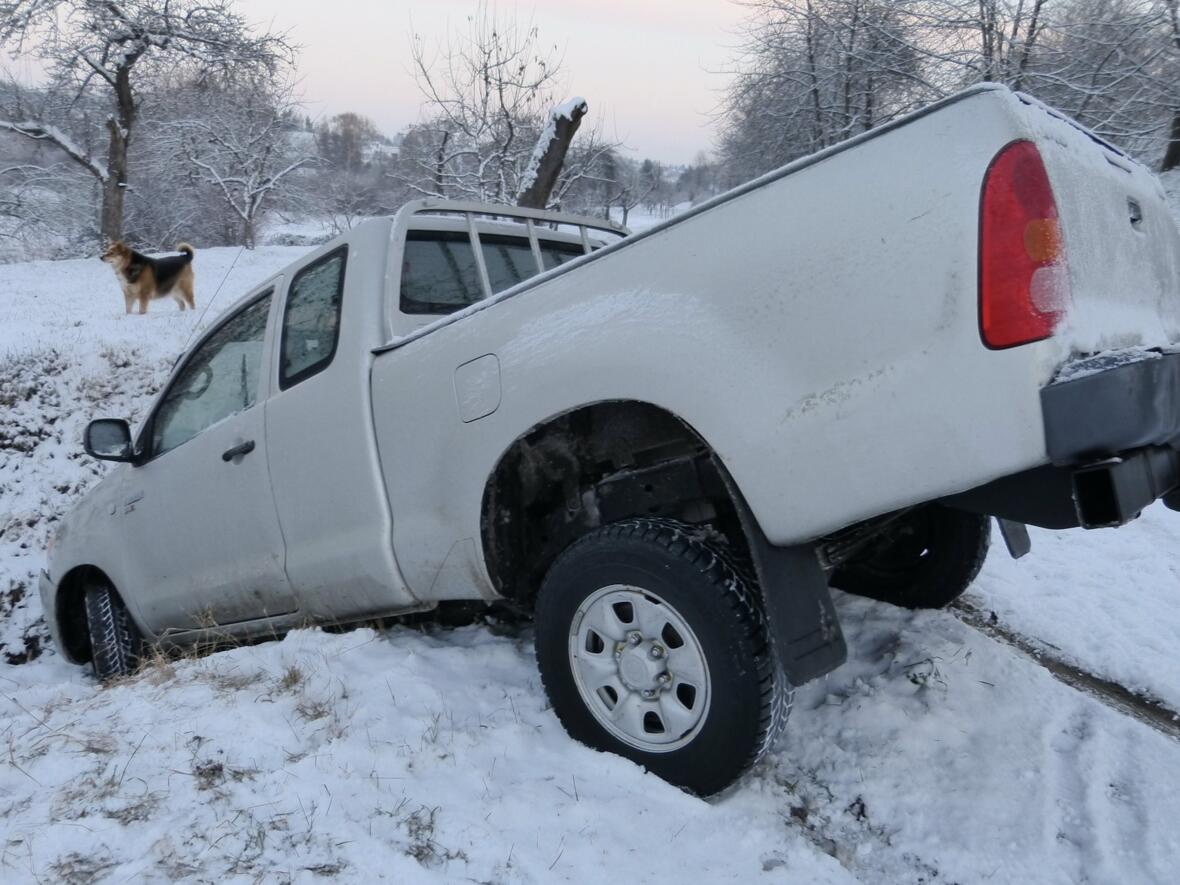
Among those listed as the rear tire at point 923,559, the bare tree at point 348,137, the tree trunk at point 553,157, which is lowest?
the rear tire at point 923,559

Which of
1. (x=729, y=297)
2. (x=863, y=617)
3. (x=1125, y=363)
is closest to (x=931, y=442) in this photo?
(x=1125, y=363)

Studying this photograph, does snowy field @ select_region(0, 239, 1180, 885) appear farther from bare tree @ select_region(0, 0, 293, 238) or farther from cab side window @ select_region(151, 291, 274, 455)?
bare tree @ select_region(0, 0, 293, 238)

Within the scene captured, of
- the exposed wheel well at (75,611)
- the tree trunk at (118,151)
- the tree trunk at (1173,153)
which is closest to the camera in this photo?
the exposed wheel well at (75,611)

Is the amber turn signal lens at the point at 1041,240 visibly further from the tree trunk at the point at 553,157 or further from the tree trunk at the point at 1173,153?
the tree trunk at the point at 1173,153

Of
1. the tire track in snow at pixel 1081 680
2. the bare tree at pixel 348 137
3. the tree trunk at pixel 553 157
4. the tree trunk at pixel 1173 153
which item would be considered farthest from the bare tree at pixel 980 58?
the bare tree at pixel 348 137

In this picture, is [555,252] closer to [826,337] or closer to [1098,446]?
[826,337]

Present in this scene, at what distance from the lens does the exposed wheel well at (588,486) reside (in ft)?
8.09

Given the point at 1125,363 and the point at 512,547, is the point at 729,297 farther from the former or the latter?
the point at 512,547

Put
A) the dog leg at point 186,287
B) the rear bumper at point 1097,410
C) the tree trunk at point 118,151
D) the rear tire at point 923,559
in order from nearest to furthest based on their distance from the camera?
the rear bumper at point 1097,410 → the rear tire at point 923,559 → the dog leg at point 186,287 → the tree trunk at point 118,151

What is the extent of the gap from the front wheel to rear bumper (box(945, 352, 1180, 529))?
647 millimetres

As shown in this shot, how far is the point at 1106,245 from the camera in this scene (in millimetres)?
1883

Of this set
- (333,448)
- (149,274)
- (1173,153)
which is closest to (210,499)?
(333,448)

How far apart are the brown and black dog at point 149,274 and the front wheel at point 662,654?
12044mm

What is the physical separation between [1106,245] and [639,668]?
5.30ft
